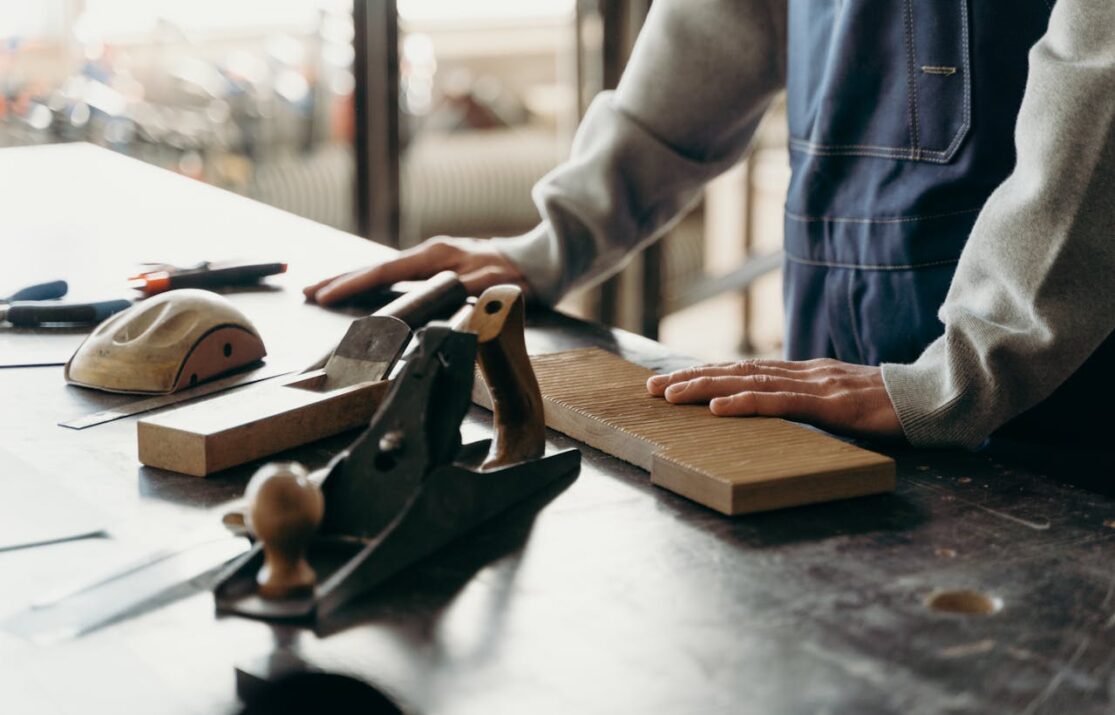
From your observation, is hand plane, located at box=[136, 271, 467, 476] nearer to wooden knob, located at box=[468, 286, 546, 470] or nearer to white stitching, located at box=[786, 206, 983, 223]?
wooden knob, located at box=[468, 286, 546, 470]

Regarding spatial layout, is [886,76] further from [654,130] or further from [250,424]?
[250,424]

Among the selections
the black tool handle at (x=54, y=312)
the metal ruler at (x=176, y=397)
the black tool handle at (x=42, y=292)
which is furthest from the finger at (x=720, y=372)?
the black tool handle at (x=42, y=292)

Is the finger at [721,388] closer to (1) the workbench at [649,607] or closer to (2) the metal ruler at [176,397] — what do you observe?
(1) the workbench at [649,607]

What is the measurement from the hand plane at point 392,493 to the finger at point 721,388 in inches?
7.6

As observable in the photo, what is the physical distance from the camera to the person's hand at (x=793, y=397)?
4.00ft

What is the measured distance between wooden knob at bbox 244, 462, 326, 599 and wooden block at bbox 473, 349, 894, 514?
1.11 ft

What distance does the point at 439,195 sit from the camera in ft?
18.2

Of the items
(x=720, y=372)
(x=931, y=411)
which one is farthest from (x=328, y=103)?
(x=931, y=411)

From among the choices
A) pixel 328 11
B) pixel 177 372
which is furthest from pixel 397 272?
pixel 328 11

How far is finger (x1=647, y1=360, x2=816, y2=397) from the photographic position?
126cm

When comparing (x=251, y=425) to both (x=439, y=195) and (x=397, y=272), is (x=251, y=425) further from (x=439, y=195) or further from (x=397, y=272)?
(x=439, y=195)

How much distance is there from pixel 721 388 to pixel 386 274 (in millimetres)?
669

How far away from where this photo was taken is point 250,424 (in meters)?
1.14

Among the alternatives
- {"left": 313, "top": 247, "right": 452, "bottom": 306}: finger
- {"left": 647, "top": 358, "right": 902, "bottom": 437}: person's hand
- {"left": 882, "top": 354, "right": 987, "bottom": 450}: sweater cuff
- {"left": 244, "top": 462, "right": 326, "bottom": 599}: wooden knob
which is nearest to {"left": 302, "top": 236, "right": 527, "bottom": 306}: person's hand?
{"left": 313, "top": 247, "right": 452, "bottom": 306}: finger
